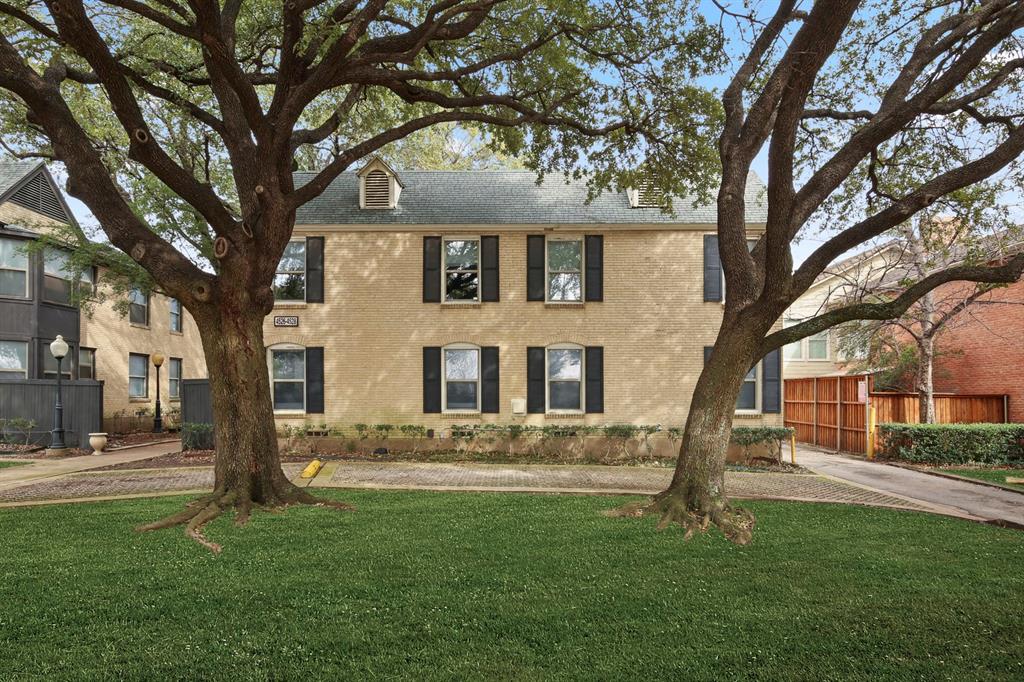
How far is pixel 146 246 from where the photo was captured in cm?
828

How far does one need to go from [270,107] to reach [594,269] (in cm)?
937

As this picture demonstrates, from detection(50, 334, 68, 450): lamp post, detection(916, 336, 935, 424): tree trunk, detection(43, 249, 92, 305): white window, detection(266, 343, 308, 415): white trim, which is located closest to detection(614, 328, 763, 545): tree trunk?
detection(266, 343, 308, 415): white trim

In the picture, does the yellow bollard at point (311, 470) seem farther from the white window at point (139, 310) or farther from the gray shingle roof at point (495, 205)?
the white window at point (139, 310)

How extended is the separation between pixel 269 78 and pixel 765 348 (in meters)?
9.22

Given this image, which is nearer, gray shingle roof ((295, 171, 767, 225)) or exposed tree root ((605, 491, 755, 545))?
exposed tree root ((605, 491, 755, 545))

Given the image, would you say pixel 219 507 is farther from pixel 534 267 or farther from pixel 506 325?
pixel 534 267

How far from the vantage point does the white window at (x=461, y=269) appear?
1711 cm

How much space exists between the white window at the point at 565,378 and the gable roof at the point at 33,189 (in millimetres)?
16875

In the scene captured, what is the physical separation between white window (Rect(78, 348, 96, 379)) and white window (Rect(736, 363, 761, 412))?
21.7m

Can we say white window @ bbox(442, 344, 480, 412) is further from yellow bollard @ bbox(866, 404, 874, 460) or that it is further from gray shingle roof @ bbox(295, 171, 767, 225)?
yellow bollard @ bbox(866, 404, 874, 460)

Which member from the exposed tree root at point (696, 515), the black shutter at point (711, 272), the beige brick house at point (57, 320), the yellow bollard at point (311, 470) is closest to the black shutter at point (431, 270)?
the yellow bollard at point (311, 470)

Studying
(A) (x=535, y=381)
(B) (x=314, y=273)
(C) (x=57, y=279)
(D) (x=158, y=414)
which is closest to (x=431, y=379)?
(A) (x=535, y=381)

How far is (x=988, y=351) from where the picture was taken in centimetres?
2047

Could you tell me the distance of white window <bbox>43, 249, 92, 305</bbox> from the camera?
20844 mm
